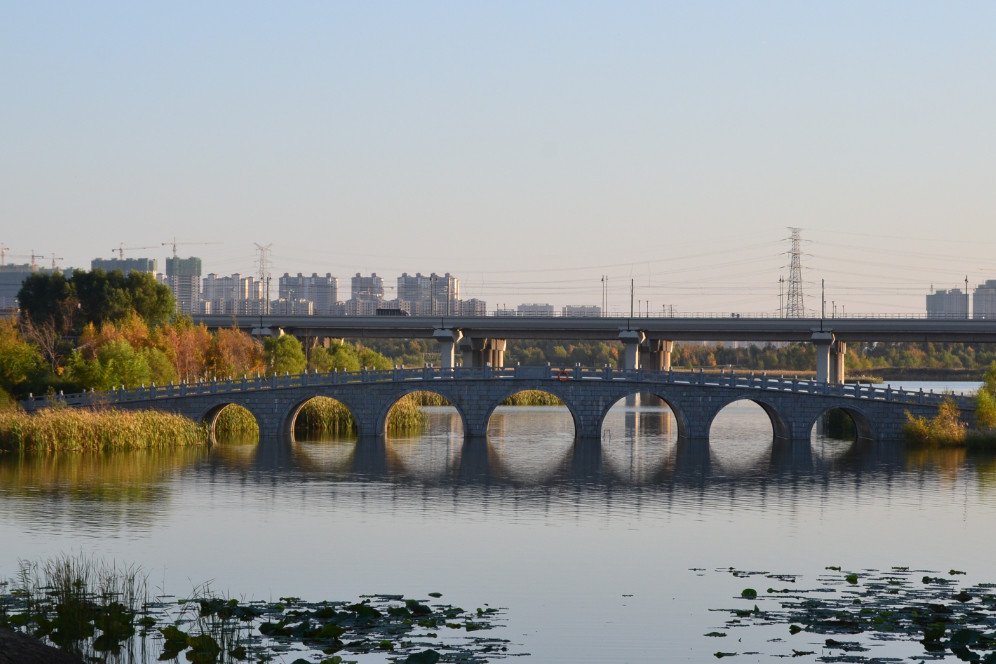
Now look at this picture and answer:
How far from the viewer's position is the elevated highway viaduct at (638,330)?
107438 mm

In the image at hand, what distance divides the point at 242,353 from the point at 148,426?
28.2 m

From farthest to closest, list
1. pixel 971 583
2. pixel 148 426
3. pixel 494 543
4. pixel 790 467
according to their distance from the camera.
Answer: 1. pixel 148 426
2. pixel 790 467
3. pixel 494 543
4. pixel 971 583

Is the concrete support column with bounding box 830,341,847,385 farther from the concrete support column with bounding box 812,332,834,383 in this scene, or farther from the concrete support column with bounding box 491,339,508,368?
the concrete support column with bounding box 491,339,508,368

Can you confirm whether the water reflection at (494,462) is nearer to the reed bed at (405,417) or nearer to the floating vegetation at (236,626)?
the reed bed at (405,417)

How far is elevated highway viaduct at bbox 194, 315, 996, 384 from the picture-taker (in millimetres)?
107438

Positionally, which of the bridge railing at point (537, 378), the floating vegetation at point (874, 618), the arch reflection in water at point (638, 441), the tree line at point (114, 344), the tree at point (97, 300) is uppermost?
the tree at point (97, 300)

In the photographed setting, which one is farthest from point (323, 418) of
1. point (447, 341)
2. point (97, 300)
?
point (447, 341)

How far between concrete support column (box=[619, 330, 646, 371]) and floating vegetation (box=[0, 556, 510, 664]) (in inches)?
3426

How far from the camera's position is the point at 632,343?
115438 mm

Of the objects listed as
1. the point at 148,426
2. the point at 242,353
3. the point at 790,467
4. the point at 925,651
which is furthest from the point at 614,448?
the point at 925,651

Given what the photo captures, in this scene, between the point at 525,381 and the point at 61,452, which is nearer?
the point at 61,452

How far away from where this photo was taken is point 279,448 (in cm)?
7050

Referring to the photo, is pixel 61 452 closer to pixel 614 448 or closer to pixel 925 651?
pixel 614 448

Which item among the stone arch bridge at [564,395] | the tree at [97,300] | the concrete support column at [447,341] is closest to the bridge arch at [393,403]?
the stone arch bridge at [564,395]
